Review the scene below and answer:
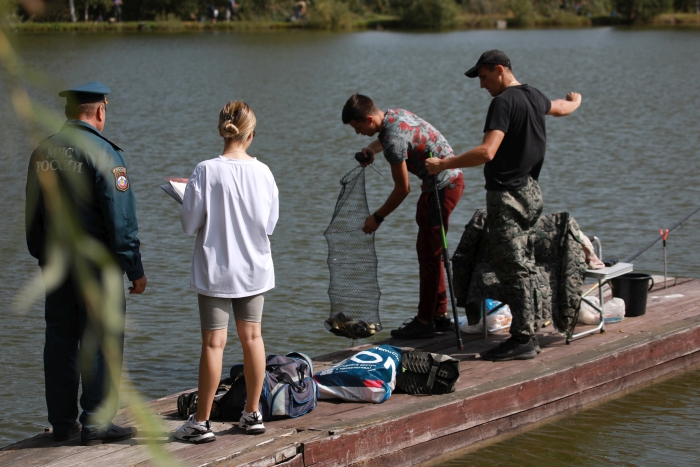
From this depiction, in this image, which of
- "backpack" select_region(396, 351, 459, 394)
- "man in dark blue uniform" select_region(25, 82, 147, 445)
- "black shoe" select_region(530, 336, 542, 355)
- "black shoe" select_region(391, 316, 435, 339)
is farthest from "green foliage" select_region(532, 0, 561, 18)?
"man in dark blue uniform" select_region(25, 82, 147, 445)

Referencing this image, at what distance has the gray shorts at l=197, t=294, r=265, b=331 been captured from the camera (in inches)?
156

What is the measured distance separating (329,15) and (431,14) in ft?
31.2

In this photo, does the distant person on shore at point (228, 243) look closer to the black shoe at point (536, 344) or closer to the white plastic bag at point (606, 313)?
the black shoe at point (536, 344)

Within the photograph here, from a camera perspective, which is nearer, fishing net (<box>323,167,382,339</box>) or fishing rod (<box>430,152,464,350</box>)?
fishing rod (<box>430,152,464,350</box>)

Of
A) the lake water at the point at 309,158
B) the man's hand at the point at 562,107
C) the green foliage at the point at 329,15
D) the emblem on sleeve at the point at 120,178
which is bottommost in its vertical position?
the lake water at the point at 309,158

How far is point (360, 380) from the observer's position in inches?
185

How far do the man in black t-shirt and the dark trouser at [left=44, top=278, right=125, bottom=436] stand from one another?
6.98 ft

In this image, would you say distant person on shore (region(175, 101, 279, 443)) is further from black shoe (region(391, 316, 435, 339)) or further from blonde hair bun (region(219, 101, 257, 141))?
black shoe (region(391, 316, 435, 339))

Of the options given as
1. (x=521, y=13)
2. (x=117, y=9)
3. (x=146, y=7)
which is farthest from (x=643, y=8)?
(x=117, y=9)

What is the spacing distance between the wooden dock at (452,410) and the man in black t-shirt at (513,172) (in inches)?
15.4

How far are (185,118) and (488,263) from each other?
17528mm

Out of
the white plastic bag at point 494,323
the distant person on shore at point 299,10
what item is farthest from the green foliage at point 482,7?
the white plastic bag at point 494,323

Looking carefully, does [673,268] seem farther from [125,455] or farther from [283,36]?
[283,36]

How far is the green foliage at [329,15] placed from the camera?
6931 centimetres
